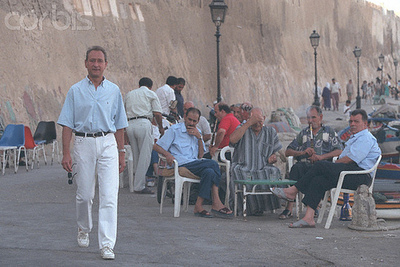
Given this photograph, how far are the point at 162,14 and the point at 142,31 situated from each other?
231 centimetres

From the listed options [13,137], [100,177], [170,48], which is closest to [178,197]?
[100,177]

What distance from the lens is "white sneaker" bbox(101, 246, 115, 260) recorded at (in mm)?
5582

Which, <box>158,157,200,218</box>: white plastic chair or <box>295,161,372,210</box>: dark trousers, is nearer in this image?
<box>295,161,372,210</box>: dark trousers

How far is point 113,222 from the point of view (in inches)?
230

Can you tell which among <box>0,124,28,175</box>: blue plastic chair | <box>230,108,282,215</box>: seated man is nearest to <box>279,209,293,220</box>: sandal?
<box>230,108,282,215</box>: seated man

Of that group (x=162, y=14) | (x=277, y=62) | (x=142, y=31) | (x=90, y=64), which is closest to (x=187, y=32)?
(x=162, y=14)

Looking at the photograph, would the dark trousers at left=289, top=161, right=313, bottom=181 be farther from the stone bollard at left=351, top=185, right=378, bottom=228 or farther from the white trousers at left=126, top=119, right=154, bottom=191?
the white trousers at left=126, top=119, right=154, bottom=191

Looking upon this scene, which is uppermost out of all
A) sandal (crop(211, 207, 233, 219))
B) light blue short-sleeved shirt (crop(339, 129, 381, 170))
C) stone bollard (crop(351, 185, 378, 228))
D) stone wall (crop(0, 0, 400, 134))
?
stone wall (crop(0, 0, 400, 134))

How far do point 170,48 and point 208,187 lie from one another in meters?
21.5

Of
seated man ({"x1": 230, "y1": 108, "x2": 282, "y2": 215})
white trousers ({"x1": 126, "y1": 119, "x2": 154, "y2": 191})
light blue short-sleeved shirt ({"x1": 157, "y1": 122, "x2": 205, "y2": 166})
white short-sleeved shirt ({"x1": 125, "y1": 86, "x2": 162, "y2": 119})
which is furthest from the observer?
white short-sleeved shirt ({"x1": 125, "y1": 86, "x2": 162, "y2": 119})

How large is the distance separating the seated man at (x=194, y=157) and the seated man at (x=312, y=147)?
2.58 ft

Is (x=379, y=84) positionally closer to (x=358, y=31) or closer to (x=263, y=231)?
(x=358, y=31)

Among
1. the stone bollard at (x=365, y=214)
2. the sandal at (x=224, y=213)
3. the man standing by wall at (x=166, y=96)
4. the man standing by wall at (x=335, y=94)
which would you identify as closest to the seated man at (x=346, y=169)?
the stone bollard at (x=365, y=214)

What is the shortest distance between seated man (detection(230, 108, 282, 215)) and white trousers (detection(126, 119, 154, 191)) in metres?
2.23
